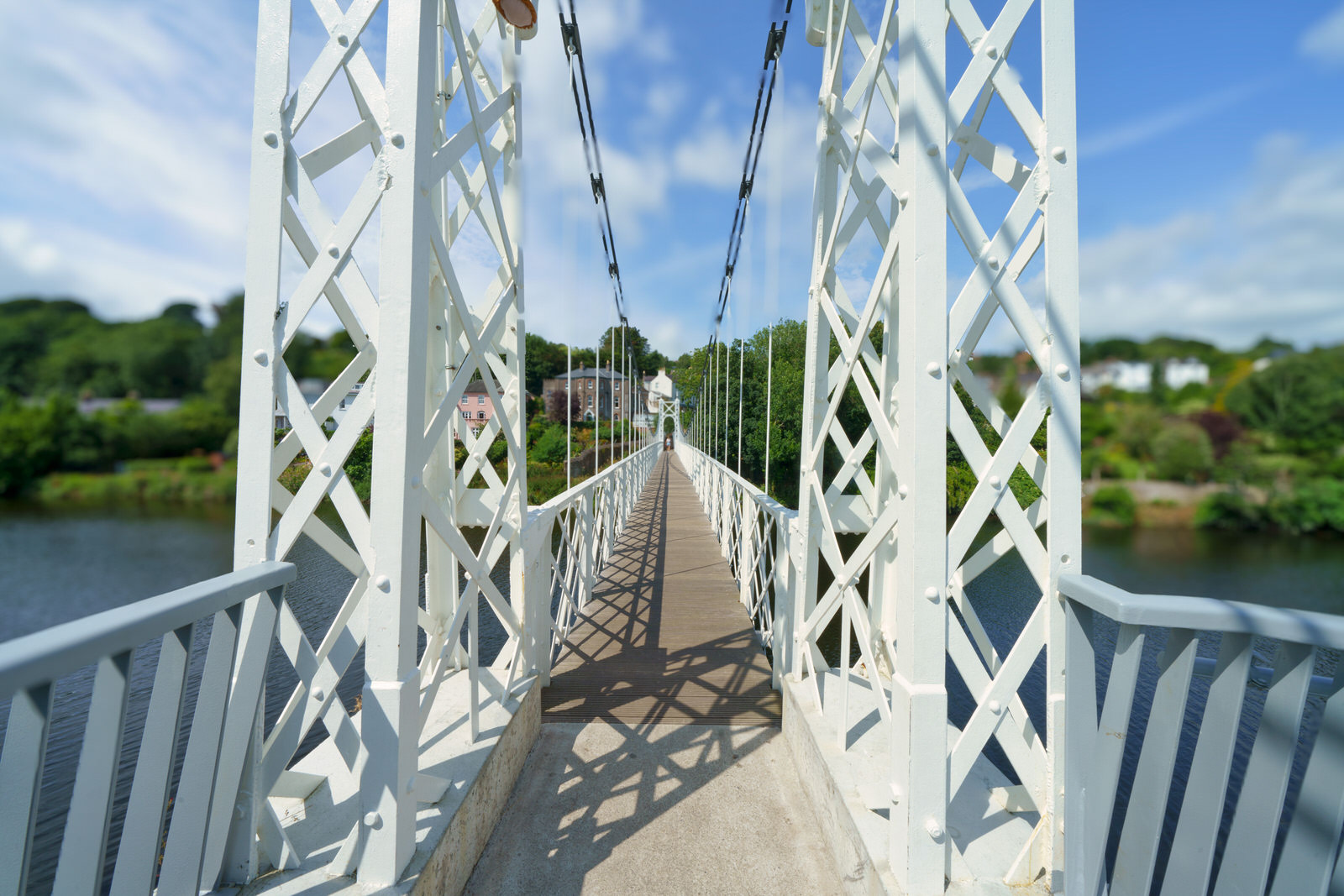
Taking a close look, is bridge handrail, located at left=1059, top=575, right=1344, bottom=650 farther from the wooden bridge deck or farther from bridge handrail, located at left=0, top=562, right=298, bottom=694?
the wooden bridge deck

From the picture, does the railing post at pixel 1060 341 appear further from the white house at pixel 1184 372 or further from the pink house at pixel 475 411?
the pink house at pixel 475 411

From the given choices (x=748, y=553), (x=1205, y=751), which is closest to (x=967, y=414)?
(x=1205, y=751)

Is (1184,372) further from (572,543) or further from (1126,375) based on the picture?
(572,543)

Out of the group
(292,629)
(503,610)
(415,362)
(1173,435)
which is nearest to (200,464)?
(292,629)

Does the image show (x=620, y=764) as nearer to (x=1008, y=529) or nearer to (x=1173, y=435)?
(x=1008, y=529)

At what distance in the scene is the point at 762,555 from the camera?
131 inches

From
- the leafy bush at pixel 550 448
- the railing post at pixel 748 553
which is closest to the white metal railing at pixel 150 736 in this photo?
the railing post at pixel 748 553

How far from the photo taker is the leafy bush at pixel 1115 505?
1102 mm

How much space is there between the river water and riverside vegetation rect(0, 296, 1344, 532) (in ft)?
0.68

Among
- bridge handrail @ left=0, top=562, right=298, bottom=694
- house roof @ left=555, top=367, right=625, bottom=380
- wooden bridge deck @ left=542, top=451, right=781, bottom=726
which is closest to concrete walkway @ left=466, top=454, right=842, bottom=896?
wooden bridge deck @ left=542, top=451, right=781, bottom=726

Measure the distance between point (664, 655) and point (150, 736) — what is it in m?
2.35

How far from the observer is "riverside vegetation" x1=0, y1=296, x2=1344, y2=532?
831 millimetres

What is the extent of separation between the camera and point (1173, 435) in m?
0.91

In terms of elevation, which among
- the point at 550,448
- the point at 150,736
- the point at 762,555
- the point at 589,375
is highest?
the point at 589,375
